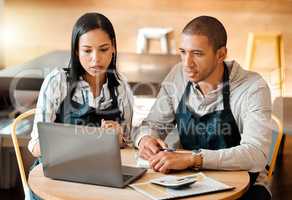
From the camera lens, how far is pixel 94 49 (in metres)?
2.04

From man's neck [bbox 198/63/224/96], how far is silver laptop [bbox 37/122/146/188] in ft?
1.82

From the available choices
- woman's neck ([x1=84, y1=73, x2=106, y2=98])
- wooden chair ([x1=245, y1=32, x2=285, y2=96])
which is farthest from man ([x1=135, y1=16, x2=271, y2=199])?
wooden chair ([x1=245, y1=32, x2=285, y2=96])

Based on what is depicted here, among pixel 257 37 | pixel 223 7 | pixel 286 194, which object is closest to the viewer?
pixel 286 194

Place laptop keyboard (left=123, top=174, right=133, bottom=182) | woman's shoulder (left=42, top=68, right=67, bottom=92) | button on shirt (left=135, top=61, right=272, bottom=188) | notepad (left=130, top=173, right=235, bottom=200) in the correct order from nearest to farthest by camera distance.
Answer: notepad (left=130, top=173, right=235, bottom=200) → laptop keyboard (left=123, top=174, right=133, bottom=182) → button on shirt (left=135, top=61, right=272, bottom=188) → woman's shoulder (left=42, top=68, right=67, bottom=92)

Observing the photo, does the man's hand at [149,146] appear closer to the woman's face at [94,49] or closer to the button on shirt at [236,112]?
the button on shirt at [236,112]

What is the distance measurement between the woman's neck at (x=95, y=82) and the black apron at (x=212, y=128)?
1.11 feet

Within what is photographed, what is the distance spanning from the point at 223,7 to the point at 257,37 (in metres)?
0.49

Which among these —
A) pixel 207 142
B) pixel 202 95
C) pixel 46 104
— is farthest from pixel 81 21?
pixel 207 142

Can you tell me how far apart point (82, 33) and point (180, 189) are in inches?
30.7

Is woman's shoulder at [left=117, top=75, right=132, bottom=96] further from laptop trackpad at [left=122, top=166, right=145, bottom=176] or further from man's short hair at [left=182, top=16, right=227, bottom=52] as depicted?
laptop trackpad at [left=122, top=166, right=145, bottom=176]

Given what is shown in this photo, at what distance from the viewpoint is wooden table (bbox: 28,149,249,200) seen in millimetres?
1540

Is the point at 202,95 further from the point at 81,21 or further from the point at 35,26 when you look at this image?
the point at 35,26

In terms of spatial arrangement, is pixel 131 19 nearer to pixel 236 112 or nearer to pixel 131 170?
pixel 236 112

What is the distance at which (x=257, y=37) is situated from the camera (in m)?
4.33
